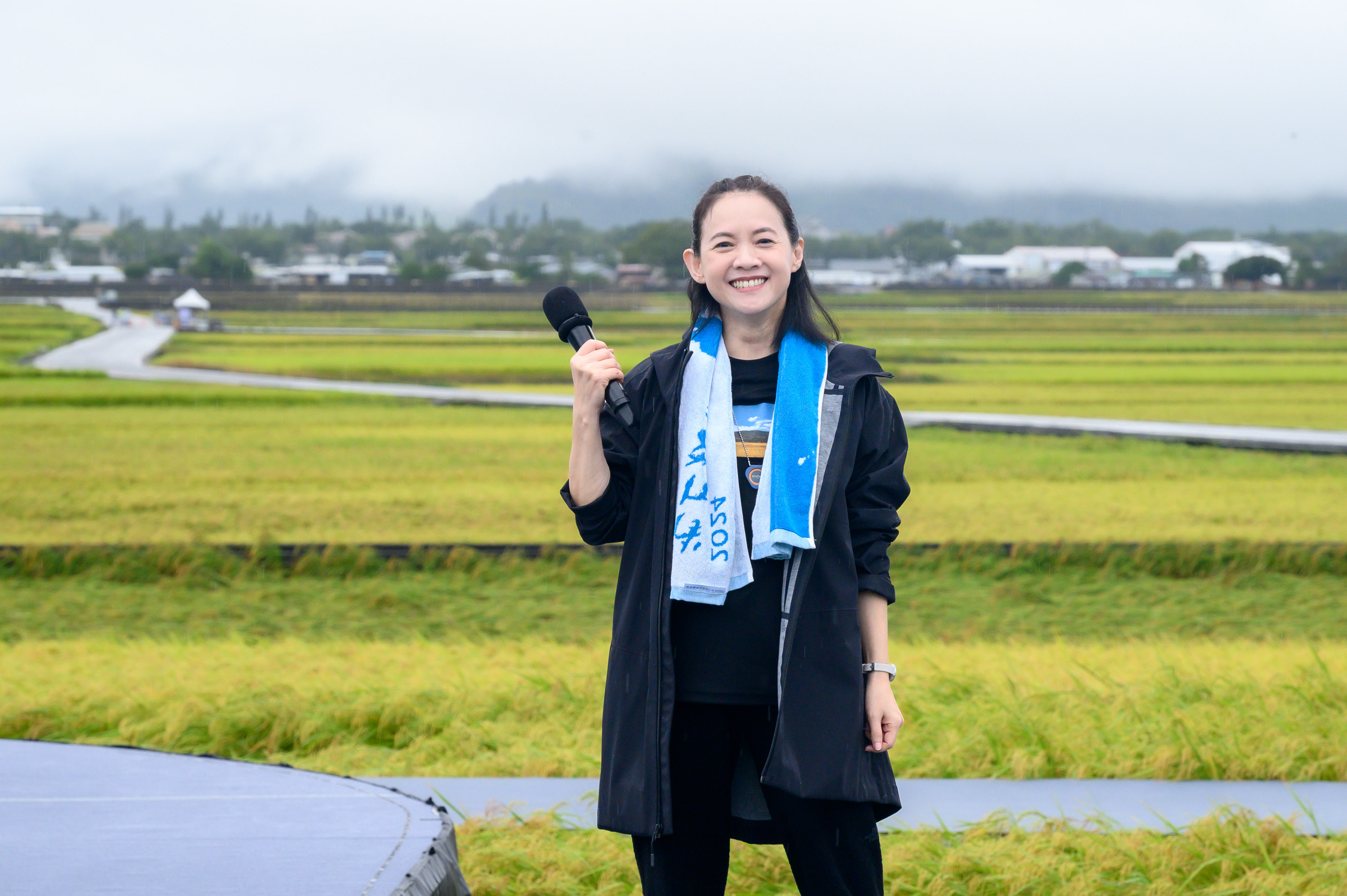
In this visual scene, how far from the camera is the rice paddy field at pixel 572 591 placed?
402 centimetres

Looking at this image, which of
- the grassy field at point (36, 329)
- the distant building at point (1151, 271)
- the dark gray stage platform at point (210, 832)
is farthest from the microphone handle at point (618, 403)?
the distant building at point (1151, 271)

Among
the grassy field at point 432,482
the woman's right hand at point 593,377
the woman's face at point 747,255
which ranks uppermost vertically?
the woman's face at point 747,255

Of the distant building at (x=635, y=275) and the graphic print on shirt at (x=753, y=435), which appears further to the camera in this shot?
the distant building at (x=635, y=275)

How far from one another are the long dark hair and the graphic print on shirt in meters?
0.12

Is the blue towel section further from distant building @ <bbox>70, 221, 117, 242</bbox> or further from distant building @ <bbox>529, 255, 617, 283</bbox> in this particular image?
distant building @ <bbox>529, 255, 617, 283</bbox>

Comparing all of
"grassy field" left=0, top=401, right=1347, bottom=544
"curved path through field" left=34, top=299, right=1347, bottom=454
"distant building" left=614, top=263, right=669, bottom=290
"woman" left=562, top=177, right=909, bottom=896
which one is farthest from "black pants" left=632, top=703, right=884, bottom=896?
"distant building" left=614, top=263, right=669, bottom=290

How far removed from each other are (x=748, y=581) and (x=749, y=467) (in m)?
0.18

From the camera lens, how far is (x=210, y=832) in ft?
8.41

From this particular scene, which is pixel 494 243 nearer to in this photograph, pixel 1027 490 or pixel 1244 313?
pixel 1244 313

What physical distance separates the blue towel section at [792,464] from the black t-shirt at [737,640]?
0.16 ft

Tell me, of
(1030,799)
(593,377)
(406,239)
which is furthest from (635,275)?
(593,377)

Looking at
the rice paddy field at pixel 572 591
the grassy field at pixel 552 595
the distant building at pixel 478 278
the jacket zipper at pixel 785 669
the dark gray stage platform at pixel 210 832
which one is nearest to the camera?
the jacket zipper at pixel 785 669

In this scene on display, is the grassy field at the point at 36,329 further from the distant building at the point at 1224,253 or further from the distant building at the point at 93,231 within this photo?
the distant building at the point at 1224,253

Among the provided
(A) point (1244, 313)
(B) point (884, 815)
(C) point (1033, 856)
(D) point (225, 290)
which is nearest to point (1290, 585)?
(C) point (1033, 856)
